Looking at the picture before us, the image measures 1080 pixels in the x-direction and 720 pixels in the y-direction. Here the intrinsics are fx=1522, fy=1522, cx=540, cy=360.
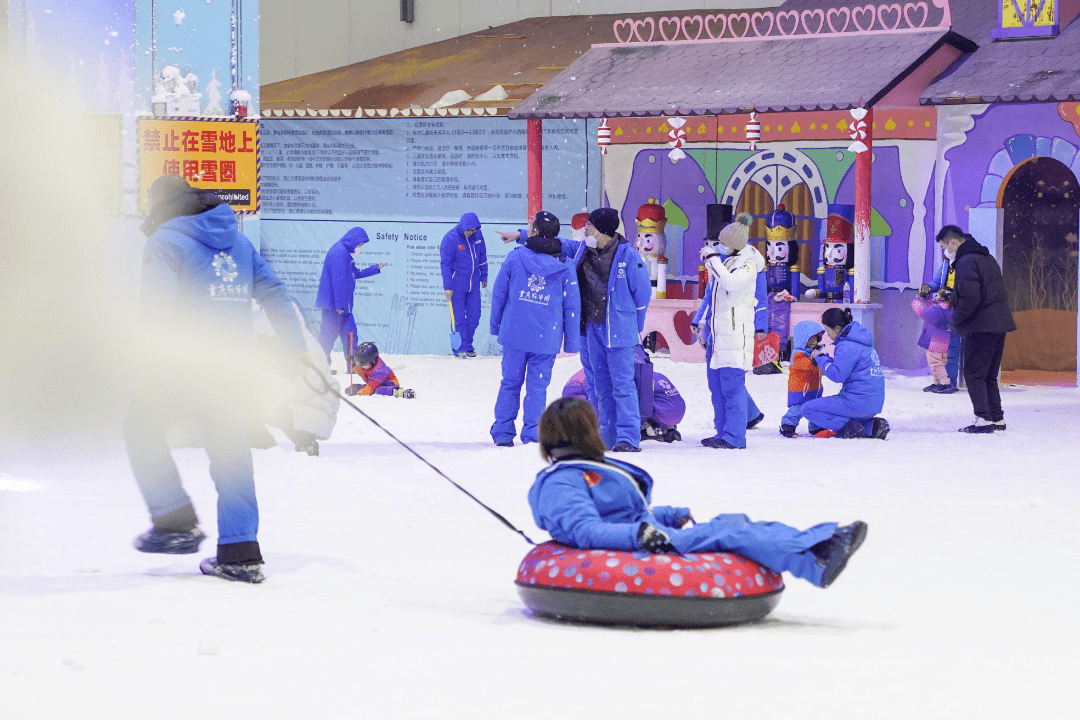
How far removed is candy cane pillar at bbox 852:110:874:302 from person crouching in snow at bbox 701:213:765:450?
460 centimetres

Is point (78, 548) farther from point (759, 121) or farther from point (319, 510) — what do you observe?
point (759, 121)

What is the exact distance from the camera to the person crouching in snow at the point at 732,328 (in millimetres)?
9977

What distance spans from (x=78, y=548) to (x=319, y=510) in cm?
146

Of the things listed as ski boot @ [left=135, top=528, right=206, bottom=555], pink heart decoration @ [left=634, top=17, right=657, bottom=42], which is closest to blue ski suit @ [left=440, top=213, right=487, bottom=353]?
pink heart decoration @ [left=634, top=17, right=657, bottom=42]

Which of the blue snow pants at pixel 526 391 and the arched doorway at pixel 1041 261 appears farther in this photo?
the arched doorway at pixel 1041 261

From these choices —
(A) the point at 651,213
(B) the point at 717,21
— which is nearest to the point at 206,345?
(A) the point at 651,213

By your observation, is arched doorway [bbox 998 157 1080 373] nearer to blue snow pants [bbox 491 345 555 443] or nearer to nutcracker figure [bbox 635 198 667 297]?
nutcracker figure [bbox 635 198 667 297]

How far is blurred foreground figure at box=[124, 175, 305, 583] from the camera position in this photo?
6.04 meters

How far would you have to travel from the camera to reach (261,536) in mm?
7203

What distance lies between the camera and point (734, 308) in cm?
1005

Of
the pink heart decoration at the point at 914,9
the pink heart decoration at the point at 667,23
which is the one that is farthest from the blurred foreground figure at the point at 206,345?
the pink heart decoration at the point at 667,23

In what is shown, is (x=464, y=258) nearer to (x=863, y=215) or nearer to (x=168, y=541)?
(x=863, y=215)

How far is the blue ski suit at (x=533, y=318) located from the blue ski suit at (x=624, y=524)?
4.39m

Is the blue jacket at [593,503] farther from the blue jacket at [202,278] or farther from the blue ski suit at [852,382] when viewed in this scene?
the blue ski suit at [852,382]
